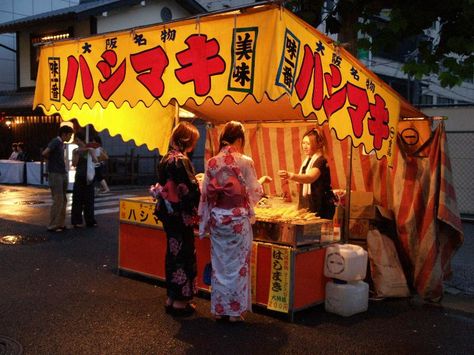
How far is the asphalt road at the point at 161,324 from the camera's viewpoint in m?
4.71

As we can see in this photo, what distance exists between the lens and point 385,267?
6.46 meters

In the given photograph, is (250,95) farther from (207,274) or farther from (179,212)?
(207,274)

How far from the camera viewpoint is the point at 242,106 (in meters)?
7.16

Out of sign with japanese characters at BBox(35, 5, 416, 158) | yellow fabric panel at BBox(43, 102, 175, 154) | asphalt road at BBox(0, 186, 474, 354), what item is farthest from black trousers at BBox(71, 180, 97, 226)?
sign with japanese characters at BBox(35, 5, 416, 158)

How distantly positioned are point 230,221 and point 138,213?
224 centimetres

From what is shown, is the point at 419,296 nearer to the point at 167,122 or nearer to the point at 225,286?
the point at 225,286

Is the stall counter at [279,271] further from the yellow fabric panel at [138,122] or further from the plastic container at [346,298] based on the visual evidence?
the yellow fabric panel at [138,122]

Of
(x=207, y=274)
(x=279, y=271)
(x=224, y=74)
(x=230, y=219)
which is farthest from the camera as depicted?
(x=207, y=274)

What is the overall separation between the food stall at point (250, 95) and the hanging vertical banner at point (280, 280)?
1cm

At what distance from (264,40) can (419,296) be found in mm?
3979

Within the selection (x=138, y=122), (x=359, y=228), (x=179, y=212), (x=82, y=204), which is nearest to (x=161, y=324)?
(x=179, y=212)

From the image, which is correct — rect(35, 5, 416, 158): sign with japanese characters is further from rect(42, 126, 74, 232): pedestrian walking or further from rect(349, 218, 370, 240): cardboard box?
rect(42, 126, 74, 232): pedestrian walking

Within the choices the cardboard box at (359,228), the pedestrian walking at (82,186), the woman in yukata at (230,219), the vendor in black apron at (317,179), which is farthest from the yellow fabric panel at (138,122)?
the pedestrian walking at (82,186)

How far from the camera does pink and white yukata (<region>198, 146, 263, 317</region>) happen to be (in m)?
5.12
